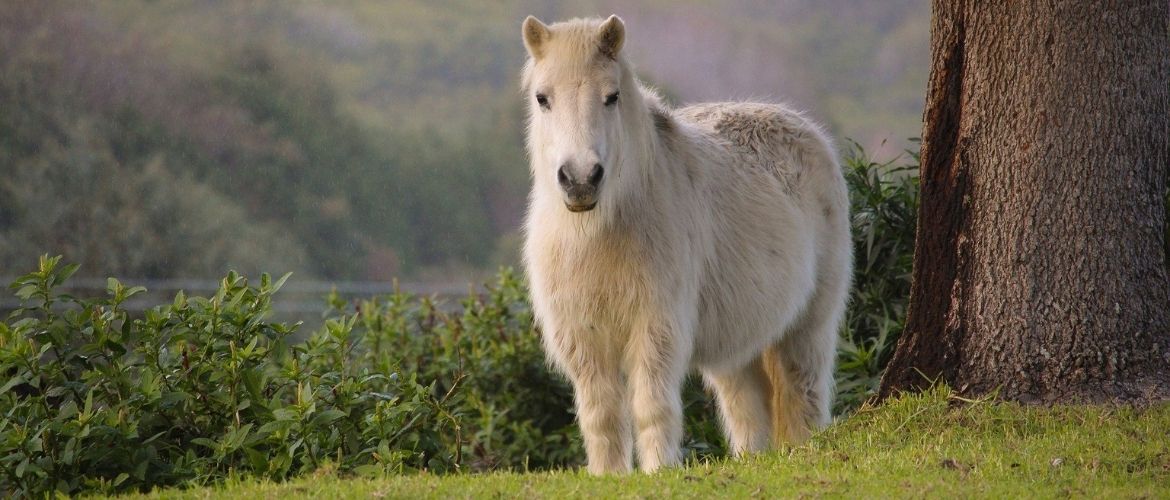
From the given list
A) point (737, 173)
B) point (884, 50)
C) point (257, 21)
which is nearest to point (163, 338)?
point (737, 173)

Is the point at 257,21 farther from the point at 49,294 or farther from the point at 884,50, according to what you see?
→ the point at 49,294

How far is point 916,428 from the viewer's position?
477cm

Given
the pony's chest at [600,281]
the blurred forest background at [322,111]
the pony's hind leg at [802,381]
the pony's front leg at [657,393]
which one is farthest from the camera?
the blurred forest background at [322,111]

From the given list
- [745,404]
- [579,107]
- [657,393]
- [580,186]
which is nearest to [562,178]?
[580,186]

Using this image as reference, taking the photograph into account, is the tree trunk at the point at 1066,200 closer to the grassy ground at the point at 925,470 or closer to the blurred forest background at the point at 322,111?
the grassy ground at the point at 925,470

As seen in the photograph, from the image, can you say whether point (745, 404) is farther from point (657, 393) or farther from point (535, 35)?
point (535, 35)

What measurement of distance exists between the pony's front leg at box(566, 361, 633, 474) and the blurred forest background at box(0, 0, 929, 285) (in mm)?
16513

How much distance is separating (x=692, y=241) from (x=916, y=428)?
4.10ft

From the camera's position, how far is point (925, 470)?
4.13 meters

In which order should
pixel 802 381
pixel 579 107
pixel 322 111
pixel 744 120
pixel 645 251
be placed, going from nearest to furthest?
pixel 579 107 → pixel 645 251 → pixel 802 381 → pixel 744 120 → pixel 322 111

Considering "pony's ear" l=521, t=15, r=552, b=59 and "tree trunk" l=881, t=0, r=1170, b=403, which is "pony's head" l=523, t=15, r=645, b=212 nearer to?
"pony's ear" l=521, t=15, r=552, b=59

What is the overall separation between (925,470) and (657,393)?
1.17 m

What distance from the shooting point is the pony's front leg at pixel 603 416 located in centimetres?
493

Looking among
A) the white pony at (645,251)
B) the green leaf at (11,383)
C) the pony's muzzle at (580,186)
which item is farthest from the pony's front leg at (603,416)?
the green leaf at (11,383)
